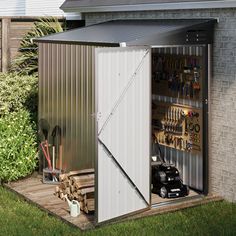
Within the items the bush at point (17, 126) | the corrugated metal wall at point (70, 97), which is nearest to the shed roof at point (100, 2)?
the corrugated metal wall at point (70, 97)

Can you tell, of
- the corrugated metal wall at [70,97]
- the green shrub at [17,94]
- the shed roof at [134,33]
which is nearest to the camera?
the shed roof at [134,33]

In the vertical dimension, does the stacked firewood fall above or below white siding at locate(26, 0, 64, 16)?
below

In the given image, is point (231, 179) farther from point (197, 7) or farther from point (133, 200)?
point (197, 7)

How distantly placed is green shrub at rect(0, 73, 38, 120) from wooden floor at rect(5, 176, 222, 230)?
1.66m

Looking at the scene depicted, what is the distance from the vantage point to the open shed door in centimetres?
894

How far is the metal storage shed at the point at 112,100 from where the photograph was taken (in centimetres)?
Answer: 898

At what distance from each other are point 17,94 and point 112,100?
402 cm

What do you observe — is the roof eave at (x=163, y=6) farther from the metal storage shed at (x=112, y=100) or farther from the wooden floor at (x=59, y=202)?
the wooden floor at (x=59, y=202)

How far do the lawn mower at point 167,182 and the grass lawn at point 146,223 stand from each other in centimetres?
55

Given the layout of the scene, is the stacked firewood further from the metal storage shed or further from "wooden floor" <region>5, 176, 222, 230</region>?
the metal storage shed

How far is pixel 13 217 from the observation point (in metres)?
9.55

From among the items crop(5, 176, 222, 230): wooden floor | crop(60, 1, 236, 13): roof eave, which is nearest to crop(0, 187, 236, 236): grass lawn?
crop(5, 176, 222, 230): wooden floor

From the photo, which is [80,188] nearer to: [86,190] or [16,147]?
[86,190]

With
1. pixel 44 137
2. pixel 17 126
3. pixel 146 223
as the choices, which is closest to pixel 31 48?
pixel 17 126
